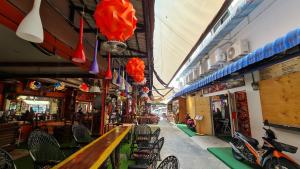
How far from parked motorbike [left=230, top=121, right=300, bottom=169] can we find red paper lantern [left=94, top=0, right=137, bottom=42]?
4.17 metres

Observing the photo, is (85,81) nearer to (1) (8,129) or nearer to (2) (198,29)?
(1) (8,129)

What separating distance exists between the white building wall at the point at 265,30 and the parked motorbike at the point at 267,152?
0.70 meters

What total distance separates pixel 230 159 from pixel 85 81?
7735 millimetres

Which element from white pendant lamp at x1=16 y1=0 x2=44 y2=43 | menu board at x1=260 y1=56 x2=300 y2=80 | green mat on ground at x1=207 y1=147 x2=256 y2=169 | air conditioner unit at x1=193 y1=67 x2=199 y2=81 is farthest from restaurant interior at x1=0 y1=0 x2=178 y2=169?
air conditioner unit at x1=193 y1=67 x2=199 y2=81

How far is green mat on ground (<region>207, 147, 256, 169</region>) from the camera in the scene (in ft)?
15.2

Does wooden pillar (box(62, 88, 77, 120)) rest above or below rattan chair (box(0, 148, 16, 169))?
above

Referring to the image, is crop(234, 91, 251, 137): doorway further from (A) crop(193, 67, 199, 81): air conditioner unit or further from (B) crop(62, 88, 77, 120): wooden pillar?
(B) crop(62, 88, 77, 120): wooden pillar

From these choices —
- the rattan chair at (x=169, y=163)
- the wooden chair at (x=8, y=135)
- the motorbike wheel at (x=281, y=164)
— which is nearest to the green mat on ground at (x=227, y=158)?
the motorbike wheel at (x=281, y=164)

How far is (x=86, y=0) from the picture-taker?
10.1 feet

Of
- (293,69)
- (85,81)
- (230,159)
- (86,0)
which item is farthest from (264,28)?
(85,81)

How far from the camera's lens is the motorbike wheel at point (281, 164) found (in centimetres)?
352

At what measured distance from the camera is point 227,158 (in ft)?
17.4

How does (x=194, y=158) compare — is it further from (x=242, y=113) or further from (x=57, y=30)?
(x=57, y=30)

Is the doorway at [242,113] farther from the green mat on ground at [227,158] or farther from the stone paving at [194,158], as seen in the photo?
the stone paving at [194,158]
